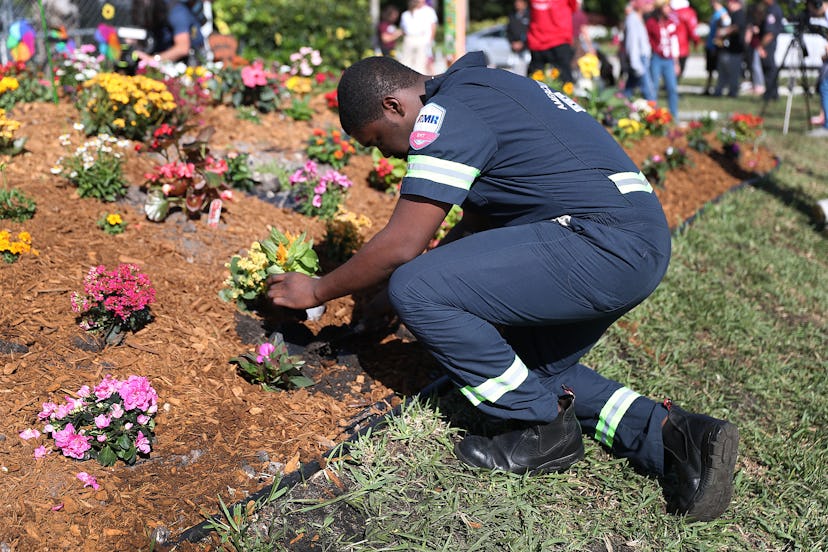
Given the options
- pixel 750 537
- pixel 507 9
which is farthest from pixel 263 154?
pixel 507 9

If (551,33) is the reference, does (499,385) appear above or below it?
Answer: below

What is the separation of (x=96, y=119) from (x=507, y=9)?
100 ft

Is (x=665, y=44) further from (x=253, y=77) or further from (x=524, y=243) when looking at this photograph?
(x=524, y=243)

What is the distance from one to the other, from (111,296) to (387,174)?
2304 millimetres

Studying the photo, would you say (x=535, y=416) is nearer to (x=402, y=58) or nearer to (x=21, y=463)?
(x=21, y=463)

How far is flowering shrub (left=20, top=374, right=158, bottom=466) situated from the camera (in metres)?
2.57

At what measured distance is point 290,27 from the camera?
39.2 ft

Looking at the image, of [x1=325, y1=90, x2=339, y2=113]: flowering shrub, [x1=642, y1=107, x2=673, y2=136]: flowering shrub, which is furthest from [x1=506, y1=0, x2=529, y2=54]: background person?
[x1=325, y1=90, x2=339, y2=113]: flowering shrub

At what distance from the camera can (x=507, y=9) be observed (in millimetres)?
32969

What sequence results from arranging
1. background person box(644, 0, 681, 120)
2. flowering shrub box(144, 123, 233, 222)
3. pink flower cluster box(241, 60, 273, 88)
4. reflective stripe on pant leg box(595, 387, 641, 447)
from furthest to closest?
background person box(644, 0, 681, 120) < pink flower cluster box(241, 60, 273, 88) < flowering shrub box(144, 123, 233, 222) < reflective stripe on pant leg box(595, 387, 641, 447)

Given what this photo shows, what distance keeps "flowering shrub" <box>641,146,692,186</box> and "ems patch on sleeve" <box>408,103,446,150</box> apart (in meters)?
4.02

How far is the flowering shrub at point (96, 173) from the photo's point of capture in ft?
13.3

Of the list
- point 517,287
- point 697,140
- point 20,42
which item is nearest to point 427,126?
point 517,287

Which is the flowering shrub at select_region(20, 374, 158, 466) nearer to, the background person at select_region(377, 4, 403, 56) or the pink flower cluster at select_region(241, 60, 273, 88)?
the pink flower cluster at select_region(241, 60, 273, 88)
